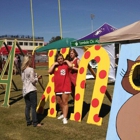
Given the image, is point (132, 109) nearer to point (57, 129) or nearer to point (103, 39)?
point (57, 129)

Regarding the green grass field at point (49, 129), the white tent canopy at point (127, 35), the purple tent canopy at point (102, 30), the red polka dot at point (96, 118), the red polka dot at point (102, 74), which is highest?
the purple tent canopy at point (102, 30)

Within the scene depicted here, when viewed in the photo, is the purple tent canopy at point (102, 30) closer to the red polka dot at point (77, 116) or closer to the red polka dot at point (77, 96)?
the red polka dot at point (77, 96)

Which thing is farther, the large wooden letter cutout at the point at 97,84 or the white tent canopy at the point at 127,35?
the white tent canopy at the point at 127,35

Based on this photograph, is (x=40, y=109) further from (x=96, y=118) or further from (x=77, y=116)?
(x=96, y=118)

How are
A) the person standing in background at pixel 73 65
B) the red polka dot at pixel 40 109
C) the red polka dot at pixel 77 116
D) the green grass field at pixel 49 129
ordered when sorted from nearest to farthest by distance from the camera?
the green grass field at pixel 49 129, the red polka dot at pixel 77 116, the person standing in background at pixel 73 65, the red polka dot at pixel 40 109

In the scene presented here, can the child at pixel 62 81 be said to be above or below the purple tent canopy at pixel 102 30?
below

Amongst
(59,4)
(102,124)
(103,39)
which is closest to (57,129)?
Answer: (102,124)

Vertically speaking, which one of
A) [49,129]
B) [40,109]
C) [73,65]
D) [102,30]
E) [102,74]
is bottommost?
[49,129]

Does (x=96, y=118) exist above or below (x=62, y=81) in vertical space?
below

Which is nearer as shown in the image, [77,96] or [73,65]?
[77,96]

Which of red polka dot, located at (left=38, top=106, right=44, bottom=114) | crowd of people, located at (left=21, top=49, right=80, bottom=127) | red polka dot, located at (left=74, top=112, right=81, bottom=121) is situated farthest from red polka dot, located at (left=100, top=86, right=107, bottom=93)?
red polka dot, located at (left=38, top=106, right=44, bottom=114)

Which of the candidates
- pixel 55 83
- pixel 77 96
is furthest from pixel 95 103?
pixel 55 83

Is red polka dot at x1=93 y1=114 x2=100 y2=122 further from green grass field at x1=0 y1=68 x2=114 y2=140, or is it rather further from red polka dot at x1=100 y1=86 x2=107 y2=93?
red polka dot at x1=100 y1=86 x2=107 y2=93

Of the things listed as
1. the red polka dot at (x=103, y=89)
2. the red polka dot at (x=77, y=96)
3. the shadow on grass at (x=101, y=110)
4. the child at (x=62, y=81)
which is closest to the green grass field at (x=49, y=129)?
the shadow on grass at (x=101, y=110)
